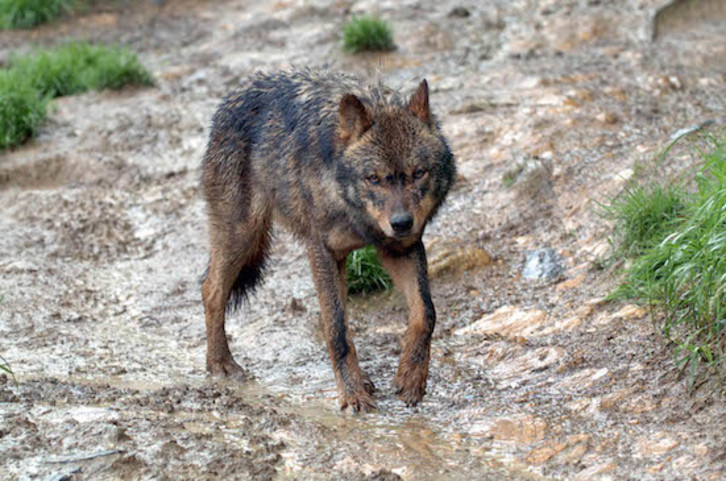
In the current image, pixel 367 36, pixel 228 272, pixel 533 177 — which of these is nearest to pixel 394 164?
pixel 228 272

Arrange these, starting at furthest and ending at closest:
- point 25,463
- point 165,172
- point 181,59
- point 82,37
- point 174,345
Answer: point 82,37
point 181,59
point 165,172
point 174,345
point 25,463

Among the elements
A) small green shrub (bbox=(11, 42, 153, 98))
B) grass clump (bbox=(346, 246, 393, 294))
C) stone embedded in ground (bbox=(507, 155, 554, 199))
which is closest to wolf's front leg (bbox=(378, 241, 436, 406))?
grass clump (bbox=(346, 246, 393, 294))

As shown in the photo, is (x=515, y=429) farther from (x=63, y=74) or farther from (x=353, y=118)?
(x=63, y=74)

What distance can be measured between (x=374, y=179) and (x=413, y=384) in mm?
1152

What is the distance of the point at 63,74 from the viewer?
35.1ft

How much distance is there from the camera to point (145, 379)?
208 inches

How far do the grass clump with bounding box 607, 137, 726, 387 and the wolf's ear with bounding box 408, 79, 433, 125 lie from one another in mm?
1466

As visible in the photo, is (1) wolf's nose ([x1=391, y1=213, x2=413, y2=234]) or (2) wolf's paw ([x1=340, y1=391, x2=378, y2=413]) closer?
(1) wolf's nose ([x1=391, y1=213, x2=413, y2=234])

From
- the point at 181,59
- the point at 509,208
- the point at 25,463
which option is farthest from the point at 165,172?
the point at 25,463

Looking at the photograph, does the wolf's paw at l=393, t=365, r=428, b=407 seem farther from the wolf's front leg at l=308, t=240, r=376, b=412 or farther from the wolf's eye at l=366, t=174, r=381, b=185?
the wolf's eye at l=366, t=174, r=381, b=185

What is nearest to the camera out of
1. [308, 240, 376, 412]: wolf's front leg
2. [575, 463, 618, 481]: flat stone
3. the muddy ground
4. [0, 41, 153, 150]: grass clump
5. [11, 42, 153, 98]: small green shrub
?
[575, 463, 618, 481]: flat stone

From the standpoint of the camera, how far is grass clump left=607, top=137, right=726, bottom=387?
4176 mm

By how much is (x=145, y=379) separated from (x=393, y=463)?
1924 millimetres

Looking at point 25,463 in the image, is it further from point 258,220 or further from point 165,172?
point 165,172
